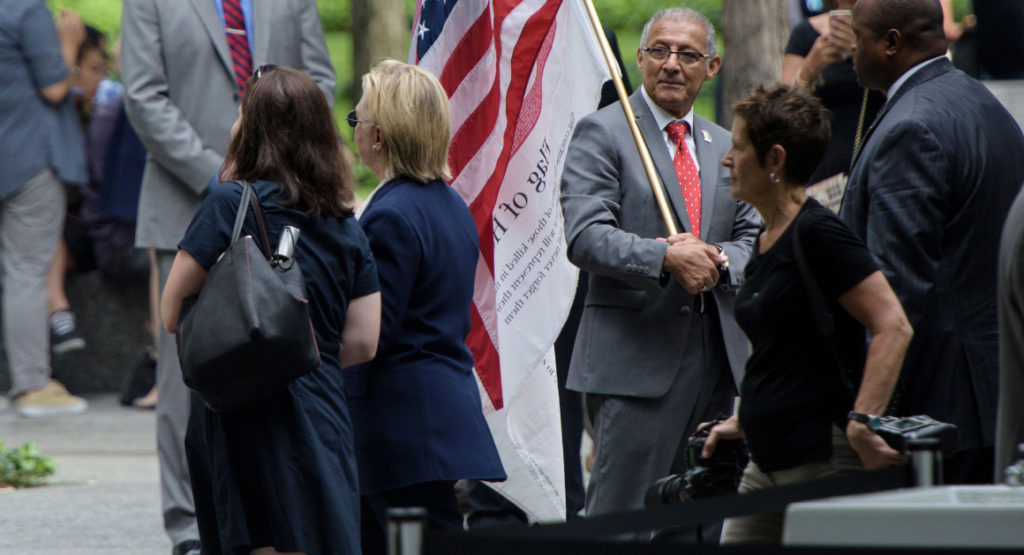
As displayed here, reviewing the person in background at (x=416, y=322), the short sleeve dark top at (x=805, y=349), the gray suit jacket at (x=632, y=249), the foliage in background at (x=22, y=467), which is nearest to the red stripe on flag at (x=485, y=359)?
the gray suit jacket at (x=632, y=249)

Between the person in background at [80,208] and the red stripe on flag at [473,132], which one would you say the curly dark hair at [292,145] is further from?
the person in background at [80,208]

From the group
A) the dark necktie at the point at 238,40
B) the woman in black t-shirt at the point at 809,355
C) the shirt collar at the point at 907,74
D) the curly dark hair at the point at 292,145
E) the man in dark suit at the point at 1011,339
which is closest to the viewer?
the man in dark suit at the point at 1011,339

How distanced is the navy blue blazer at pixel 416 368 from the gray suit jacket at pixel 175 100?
1.91m

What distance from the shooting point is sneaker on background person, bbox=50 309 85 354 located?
10141mm

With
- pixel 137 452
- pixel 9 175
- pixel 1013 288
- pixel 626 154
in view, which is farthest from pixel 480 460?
pixel 9 175

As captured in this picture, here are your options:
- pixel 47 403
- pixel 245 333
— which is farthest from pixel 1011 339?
pixel 47 403

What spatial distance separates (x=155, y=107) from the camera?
6.63m

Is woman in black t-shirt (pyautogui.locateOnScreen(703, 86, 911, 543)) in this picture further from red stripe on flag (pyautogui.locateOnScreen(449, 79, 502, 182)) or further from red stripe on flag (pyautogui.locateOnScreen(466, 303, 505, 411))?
red stripe on flag (pyautogui.locateOnScreen(449, 79, 502, 182))

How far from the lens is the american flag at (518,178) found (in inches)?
237

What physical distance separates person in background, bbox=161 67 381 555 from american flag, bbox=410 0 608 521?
1.39m

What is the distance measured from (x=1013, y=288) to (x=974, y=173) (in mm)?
1410

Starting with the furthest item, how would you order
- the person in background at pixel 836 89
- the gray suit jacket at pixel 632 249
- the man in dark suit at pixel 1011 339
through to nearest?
the person in background at pixel 836 89 < the gray suit jacket at pixel 632 249 < the man in dark suit at pixel 1011 339

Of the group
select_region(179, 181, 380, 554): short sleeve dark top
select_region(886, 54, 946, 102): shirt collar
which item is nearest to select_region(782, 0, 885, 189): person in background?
select_region(886, 54, 946, 102): shirt collar

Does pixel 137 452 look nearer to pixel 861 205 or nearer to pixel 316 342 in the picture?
pixel 316 342
